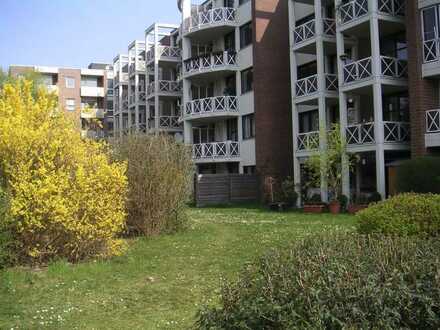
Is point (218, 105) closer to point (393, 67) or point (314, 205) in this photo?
point (314, 205)

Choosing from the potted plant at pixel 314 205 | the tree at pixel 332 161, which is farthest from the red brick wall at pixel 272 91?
the tree at pixel 332 161

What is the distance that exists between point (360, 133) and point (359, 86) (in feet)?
6.81

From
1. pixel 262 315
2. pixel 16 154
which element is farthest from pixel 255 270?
pixel 16 154

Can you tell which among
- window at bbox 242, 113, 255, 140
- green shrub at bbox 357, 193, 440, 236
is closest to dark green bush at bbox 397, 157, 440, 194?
green shrub at bbox 357, 193, 440, 236

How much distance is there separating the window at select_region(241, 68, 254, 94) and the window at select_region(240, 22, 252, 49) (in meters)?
1.73

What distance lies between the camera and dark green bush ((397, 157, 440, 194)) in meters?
19.4

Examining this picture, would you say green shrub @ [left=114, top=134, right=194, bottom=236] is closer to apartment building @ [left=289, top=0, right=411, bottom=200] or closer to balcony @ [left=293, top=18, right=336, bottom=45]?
apartment building @ [left=289, top=0, right=411, bottom=200]

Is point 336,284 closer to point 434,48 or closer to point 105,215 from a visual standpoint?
point 105,215

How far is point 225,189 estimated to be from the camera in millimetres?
31719

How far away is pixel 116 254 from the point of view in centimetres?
1150

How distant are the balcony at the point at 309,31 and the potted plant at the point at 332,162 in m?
5.85

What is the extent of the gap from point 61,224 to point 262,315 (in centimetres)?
744

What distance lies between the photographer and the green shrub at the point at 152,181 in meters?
14.6

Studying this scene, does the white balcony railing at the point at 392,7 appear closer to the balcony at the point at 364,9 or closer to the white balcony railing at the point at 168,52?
the balcony at the point at 364,9
